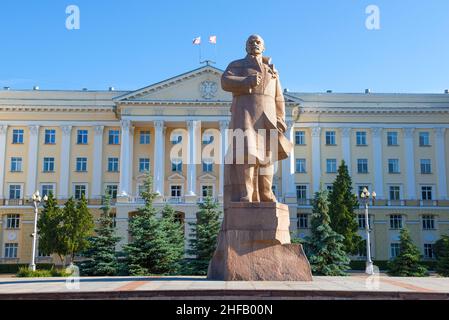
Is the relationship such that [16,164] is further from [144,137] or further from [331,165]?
[331,165]

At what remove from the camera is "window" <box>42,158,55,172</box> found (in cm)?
4975

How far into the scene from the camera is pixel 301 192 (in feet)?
167

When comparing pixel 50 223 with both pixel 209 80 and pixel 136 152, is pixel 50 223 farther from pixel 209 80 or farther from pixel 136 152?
pixel 209 80

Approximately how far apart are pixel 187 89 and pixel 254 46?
1505 inches

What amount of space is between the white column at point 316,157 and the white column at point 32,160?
27.3m

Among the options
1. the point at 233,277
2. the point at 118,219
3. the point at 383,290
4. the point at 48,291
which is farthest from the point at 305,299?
the point at 118,219

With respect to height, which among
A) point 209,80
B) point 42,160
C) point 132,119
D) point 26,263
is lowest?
point 26,263

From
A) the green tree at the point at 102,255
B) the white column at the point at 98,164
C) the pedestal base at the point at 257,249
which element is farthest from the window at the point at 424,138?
the pedestal base at the point at 257,249

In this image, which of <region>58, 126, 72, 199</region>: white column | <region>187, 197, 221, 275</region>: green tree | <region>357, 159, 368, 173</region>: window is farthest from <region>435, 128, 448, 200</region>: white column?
<region>58, 126, 72, 199</region>: white column

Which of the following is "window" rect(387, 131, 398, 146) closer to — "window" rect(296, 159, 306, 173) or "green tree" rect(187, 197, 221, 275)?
"window" rect(296, 159, 306, 173)

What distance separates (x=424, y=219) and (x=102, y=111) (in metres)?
33.3

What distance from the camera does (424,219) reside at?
49.3m

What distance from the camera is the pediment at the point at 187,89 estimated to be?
157ft

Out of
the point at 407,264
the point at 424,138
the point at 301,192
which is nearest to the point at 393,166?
the point at 424,138
